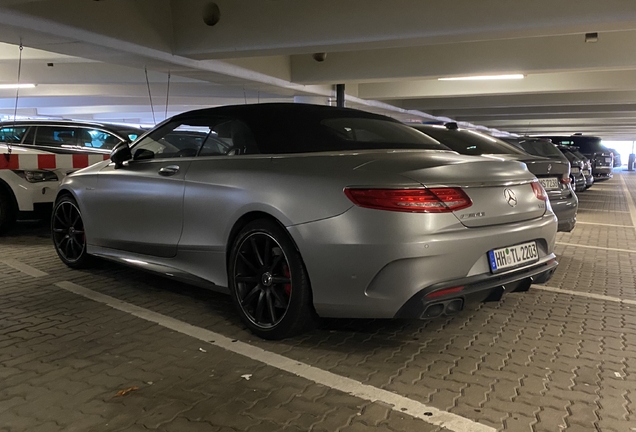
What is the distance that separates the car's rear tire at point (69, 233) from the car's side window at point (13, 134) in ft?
12.1

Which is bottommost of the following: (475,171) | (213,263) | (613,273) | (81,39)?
(613,273)

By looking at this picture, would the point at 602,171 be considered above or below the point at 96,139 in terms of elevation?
below

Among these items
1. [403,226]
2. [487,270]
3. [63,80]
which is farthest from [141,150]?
[63,80]

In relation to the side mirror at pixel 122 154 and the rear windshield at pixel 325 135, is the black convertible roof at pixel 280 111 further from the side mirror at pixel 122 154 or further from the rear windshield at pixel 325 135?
the side mirror at pixel 122 154

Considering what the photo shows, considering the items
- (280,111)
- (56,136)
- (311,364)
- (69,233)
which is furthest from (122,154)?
(56,136)

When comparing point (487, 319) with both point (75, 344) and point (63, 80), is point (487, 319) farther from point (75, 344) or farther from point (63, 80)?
point (63, 80)

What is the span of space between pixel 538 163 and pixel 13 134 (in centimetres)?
752

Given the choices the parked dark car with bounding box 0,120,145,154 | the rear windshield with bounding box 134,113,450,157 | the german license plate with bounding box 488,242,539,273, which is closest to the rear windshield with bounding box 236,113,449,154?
the rear windshield with bounding box 134,113,450,157

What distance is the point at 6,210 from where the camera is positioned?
7.09 meters

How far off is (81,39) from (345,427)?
267 inches

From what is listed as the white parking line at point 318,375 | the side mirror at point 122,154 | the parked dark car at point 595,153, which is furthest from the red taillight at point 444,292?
the parked dark car at point 595,153

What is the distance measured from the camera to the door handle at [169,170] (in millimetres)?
3996

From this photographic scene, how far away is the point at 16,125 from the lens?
27.4ft

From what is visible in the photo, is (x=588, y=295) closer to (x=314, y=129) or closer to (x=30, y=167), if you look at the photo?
(x=314, y=129)
